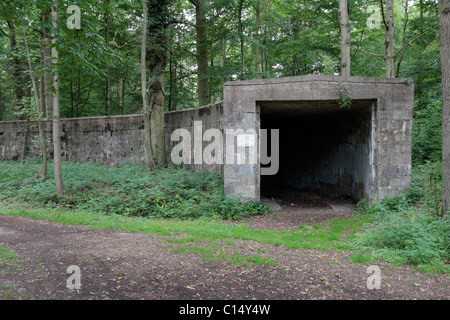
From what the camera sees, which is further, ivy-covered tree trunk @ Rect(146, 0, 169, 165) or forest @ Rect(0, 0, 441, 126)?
ivy-covered tree trunk @ Rect(146, 0, 169, 165)

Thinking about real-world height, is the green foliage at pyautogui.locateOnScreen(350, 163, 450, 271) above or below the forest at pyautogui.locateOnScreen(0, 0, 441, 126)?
below

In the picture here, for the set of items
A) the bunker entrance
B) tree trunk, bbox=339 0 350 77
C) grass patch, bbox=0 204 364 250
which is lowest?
grass patch, bbox=0 204 364 250

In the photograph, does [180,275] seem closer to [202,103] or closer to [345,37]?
[345,37]

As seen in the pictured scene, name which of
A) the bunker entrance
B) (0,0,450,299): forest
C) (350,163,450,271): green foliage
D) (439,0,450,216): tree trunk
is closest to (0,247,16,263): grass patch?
(0,0,450,299): forest

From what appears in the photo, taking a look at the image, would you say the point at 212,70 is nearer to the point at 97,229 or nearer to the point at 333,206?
the point at 333,206

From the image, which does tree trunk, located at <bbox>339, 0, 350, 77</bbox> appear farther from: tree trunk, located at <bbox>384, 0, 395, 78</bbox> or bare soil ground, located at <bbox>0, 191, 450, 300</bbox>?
bare soil ground, located at <bbox>0, 191, 450, 300</bbox>

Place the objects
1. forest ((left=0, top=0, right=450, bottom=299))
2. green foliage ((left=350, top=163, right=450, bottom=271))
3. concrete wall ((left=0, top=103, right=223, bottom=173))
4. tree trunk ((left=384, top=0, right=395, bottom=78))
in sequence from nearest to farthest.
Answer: green foliage ((left=350, top=163, right=450, bottom=271)), forest ((left=0, top=0, right=450, bottom=299)), tree trunk ((left=384, top=0, right=395, bottom=78)), concrete wall ((left=0, top=103, right=223, bottom=173))

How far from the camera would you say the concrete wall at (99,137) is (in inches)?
578

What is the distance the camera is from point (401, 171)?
29.3 feet

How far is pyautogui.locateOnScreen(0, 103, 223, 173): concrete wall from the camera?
14688mm

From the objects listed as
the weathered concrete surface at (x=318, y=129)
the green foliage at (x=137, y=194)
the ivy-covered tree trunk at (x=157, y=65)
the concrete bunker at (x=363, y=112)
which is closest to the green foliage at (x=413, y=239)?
the concrete bunker at (x=363, y=112)

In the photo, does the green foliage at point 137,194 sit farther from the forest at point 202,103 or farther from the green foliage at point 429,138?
the green foliage at point 429,138

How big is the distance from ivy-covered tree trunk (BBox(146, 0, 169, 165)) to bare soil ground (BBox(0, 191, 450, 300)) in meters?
8.09

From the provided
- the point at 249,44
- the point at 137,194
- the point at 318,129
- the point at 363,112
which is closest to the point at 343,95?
the point at 363,112
